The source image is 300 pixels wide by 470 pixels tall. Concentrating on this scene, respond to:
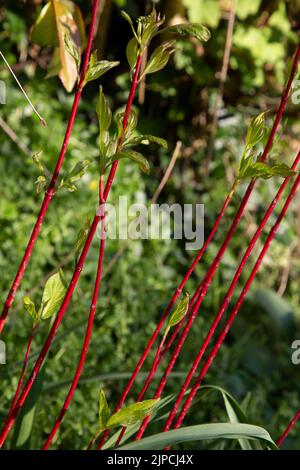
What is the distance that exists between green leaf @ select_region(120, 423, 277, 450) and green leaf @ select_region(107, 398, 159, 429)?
0.03 m

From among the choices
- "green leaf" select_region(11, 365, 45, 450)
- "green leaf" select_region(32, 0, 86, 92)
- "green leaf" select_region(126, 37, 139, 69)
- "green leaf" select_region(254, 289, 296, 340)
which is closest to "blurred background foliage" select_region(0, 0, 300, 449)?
"green leaf" select_region(254, 289, 296, 340)

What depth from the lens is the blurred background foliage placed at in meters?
2.81

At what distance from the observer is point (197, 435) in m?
1.09

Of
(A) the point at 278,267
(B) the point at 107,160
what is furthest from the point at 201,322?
(B) the point at 107,160

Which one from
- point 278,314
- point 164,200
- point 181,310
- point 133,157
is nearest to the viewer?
point 133,157

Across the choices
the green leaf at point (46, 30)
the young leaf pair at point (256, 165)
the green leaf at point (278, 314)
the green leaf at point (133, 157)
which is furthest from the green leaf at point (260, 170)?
the green leaf at point (278, 314)

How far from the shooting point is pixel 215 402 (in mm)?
2889

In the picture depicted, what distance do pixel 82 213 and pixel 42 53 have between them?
1.02 meters

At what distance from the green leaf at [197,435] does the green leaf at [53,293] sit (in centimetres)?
21

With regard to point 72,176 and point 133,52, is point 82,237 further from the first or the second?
point 133,52

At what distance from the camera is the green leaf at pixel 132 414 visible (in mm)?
1103

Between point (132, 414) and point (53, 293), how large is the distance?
200 millimetres

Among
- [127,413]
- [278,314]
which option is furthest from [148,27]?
[278,314]
